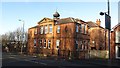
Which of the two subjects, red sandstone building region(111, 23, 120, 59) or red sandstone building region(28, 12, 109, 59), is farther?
red sandstone building region(28, 12, 109, 59)

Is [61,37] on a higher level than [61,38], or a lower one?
higher

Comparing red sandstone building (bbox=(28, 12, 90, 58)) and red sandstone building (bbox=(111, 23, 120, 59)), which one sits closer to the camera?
red sandstone building (bbox=(111, 23, 120, 59))

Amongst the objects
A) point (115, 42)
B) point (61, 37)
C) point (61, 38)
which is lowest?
point (115, 42)

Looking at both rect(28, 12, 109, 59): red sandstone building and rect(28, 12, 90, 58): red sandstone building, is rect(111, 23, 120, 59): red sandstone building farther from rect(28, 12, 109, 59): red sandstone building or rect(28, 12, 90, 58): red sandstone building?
rect(28, 12, 90, 58): red sandstone building

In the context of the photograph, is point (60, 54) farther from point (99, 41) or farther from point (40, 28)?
point (99, 41)

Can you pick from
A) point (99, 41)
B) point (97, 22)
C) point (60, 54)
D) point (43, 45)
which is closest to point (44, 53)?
point (43, 45)

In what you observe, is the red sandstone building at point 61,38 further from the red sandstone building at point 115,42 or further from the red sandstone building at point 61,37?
the red sandstone building at point 115,42

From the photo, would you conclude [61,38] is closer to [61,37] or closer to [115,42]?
[61,37]

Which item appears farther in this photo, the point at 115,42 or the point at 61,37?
the point at 61,37

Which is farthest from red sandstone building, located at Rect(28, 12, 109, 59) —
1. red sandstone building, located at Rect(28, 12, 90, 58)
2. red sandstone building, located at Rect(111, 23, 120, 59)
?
red sandstone building, located at Rect(111, 23, 120, 59)

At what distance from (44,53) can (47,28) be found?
572 cm

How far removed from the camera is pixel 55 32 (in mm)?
49750

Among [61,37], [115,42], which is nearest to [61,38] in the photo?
[61,37]

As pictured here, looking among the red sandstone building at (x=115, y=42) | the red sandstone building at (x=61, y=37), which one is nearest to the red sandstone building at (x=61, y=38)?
the red sandstone building at (x=61, y=37)
